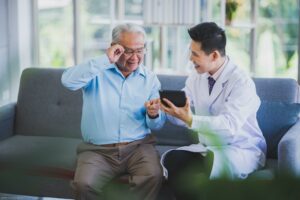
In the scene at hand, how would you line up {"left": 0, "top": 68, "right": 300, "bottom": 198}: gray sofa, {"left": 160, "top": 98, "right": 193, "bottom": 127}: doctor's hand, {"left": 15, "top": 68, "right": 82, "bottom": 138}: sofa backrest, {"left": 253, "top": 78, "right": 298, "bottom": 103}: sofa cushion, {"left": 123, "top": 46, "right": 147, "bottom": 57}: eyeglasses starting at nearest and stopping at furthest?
{"left": 160, "top": 98, "right": 193, "bottom": 127}: doctor's hand
{"left": 123, "top": 46, "right": 147, "bottom": 57}: eyeglasses
{"left": 0, "top": 68, "right": 300, "bottom": 198}: gray sofa
{"left": 253, "top": 78, "right": 298, "bottom": 103}: sofa cushion
{"left": 15, "top": 68, "right": 82, "bottom": 138}: sofa backrest

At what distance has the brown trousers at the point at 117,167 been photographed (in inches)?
88.4

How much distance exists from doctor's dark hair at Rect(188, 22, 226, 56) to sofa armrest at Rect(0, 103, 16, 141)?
127 centimetres

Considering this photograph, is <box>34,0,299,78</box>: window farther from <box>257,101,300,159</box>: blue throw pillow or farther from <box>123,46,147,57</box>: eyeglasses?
<box>123,46,147,57</box>: eyeglasses

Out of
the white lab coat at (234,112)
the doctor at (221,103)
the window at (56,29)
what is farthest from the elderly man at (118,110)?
the window at (56,29)

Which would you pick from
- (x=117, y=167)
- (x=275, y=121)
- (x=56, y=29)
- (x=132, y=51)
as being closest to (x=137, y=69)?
(x=132, y=51)

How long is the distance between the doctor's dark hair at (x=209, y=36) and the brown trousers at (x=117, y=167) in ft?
1.71

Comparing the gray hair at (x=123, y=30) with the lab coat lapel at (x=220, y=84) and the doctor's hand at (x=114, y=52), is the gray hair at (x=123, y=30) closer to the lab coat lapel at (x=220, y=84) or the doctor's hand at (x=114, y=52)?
the doctor's hand at (x=114, y=52)

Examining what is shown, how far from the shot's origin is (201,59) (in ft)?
7.57

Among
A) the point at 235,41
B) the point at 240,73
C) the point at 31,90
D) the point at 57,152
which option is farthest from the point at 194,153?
the point at 57,152

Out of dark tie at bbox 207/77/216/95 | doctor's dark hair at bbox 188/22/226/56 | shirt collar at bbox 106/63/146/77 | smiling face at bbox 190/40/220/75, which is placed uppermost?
doctor's dark hair at bbox 188/22/226/56

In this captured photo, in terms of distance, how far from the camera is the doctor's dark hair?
7.47ft

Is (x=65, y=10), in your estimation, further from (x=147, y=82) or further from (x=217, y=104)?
(x=217, y=104)

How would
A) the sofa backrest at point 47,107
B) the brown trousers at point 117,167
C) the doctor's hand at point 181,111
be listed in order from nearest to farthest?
the doctor's hand at point 181,111, the brown trousers at point 117,167, the sofa backrest at point 47,107

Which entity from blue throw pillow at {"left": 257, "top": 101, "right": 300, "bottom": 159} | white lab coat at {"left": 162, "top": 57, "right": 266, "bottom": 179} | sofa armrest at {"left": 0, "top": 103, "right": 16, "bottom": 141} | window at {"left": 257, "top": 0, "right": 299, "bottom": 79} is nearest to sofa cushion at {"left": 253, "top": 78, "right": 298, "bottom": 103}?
blue throw pillow at {"left": 257, "top": 101, "right": 300, "bottom": 159}
